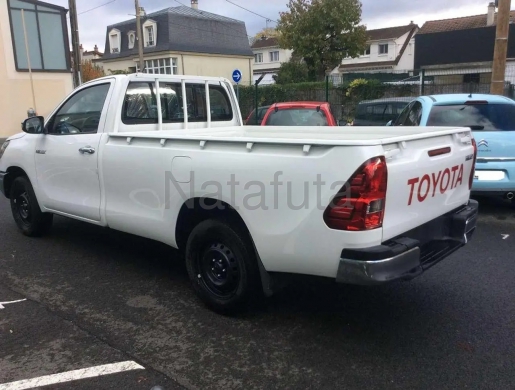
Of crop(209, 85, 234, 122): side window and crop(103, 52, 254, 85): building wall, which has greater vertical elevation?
crop(103, 52, 254, 85): building wall

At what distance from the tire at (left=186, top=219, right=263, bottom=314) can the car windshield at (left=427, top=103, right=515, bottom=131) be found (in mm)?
4444

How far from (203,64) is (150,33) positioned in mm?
5840

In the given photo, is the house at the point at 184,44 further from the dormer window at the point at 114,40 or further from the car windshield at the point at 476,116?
the car windshield at the point at 476,116

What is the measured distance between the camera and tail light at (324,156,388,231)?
2.93 meters

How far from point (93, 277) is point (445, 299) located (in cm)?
337

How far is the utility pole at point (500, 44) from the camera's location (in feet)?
29.4

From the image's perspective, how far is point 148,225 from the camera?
4.37m

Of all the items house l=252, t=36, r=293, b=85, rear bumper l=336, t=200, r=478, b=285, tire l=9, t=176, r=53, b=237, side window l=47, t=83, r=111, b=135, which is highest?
house l=252, t=36, r=293, b=85

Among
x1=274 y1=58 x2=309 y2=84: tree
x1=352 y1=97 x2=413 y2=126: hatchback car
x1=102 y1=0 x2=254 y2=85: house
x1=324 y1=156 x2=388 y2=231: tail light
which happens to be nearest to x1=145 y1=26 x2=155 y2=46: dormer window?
x1=102 y1=0 x2=254 y2=85: house

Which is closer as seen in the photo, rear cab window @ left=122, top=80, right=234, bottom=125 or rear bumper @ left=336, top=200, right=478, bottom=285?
rear bumper @ left=336, top=200, right=478, bottom=285

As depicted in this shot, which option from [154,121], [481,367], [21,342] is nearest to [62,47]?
[154,121]

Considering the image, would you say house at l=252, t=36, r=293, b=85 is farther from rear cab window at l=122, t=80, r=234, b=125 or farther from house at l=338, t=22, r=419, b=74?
rear cab window at l=122, t=80, r=234, b=125

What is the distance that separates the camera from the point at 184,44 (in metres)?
42.7

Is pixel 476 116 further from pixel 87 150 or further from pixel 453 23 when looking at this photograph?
pixel 453 23
